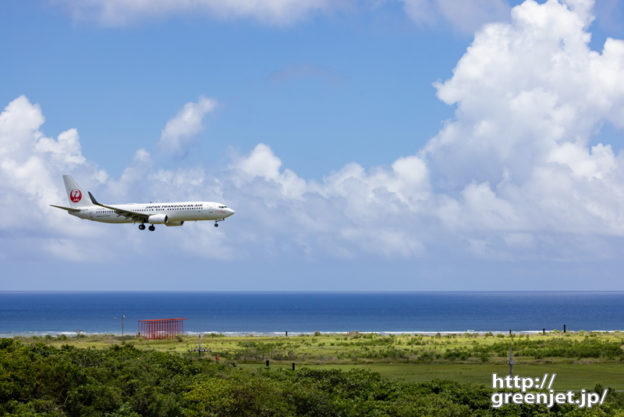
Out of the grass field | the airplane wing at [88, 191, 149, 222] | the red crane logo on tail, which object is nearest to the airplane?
the airplane wing at [88, 191, 149, 222]

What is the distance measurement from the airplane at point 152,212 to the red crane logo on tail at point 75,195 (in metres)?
3.43

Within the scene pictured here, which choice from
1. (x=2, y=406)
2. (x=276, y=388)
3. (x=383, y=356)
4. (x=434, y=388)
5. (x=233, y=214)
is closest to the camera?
(x=2, y=406)

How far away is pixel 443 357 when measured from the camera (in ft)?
167

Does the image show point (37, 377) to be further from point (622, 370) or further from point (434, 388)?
point (622, 370)

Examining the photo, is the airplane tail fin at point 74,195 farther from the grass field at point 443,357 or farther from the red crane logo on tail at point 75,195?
the grass field at point 443,357

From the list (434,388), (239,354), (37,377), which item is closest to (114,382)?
(37,377)

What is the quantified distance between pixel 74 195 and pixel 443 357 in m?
43.0

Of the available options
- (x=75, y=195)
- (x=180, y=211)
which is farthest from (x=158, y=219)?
(x=75, y=195)

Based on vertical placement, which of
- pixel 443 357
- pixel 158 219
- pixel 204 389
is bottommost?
pixel 443 357

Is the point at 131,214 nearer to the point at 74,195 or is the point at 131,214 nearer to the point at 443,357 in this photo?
the point at 74,195

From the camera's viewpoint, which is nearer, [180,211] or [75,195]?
[180,211]

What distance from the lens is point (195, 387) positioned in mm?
22266

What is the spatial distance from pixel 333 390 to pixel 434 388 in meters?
3.68

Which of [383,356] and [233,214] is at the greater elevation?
[233,214]
